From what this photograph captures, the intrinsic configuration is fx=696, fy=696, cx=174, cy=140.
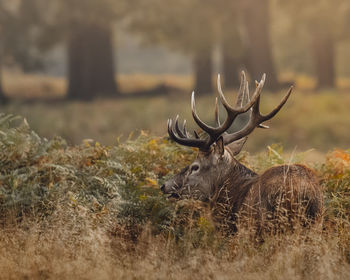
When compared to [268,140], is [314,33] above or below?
above

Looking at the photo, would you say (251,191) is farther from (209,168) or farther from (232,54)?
(232,54)

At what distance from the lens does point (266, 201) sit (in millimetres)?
6684

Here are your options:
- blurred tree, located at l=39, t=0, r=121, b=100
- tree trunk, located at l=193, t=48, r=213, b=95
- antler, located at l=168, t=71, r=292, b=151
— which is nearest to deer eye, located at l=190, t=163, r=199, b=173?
antler, located at l=168, t=71, r=292, b=151

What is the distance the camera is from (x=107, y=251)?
630cm

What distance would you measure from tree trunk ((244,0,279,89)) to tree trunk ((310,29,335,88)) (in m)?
4.40

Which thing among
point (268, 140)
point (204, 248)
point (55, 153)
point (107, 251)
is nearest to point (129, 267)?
point (107, 251)

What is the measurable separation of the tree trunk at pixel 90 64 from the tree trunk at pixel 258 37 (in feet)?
18.6

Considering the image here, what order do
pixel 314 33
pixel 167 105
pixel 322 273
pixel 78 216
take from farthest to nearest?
pixel 314 33 < pixel 167 105 < pixel 78 216 < pixel 322 273

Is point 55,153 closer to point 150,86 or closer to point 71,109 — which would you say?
point 71,109

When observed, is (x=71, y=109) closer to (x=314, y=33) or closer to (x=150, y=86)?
(x=150, y=86)

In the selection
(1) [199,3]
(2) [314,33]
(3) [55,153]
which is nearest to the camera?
(3) [55,153]

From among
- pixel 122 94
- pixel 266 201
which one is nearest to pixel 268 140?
pixel 122 94

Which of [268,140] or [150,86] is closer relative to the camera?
[268,140]

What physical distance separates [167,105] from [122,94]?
4.73 meters
